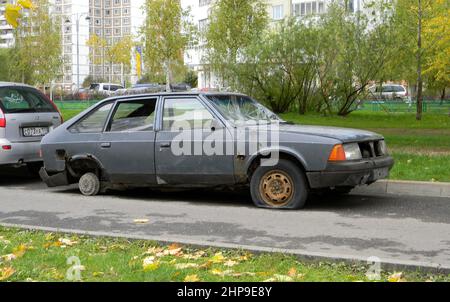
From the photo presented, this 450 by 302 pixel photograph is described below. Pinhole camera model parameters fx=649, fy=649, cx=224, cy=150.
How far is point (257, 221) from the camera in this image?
7480mm

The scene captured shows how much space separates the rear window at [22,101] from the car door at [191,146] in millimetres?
3368

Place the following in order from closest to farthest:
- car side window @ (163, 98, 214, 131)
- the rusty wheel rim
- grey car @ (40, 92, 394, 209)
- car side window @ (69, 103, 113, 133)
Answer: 1. grey car @ (40, 92, 394, 209)
2. the rusty wheel rim
3. car side window @ (163, 98, 214, 131)
4. car side window @ (69, 103, 113, 133)

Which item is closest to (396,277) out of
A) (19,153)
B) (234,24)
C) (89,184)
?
(89,184)

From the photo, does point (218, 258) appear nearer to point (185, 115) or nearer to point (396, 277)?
point (396, 277)

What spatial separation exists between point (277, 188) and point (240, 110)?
134 cm

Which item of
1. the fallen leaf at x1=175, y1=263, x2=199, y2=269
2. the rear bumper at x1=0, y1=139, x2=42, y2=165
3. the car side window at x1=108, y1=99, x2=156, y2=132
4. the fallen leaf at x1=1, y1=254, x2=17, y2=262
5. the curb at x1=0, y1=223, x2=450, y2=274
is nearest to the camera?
the curb at x1=0, y1=223, x2=450, y2=274

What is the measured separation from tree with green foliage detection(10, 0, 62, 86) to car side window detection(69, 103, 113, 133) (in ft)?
111

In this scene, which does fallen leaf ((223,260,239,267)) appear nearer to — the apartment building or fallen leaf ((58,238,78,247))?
fallen leaf ((58,238,78,247))

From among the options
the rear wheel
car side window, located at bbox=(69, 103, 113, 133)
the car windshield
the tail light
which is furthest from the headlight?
the tail light

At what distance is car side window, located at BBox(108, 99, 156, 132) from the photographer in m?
9.08

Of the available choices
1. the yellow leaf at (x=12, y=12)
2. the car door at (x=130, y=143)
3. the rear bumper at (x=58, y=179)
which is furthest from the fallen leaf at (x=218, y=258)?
the rear bumper at (x=58, y=179)

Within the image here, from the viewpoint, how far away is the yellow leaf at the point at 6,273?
493 cm

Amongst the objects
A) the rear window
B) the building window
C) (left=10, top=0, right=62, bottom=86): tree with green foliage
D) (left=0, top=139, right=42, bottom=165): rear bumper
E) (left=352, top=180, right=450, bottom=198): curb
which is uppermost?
the building window
